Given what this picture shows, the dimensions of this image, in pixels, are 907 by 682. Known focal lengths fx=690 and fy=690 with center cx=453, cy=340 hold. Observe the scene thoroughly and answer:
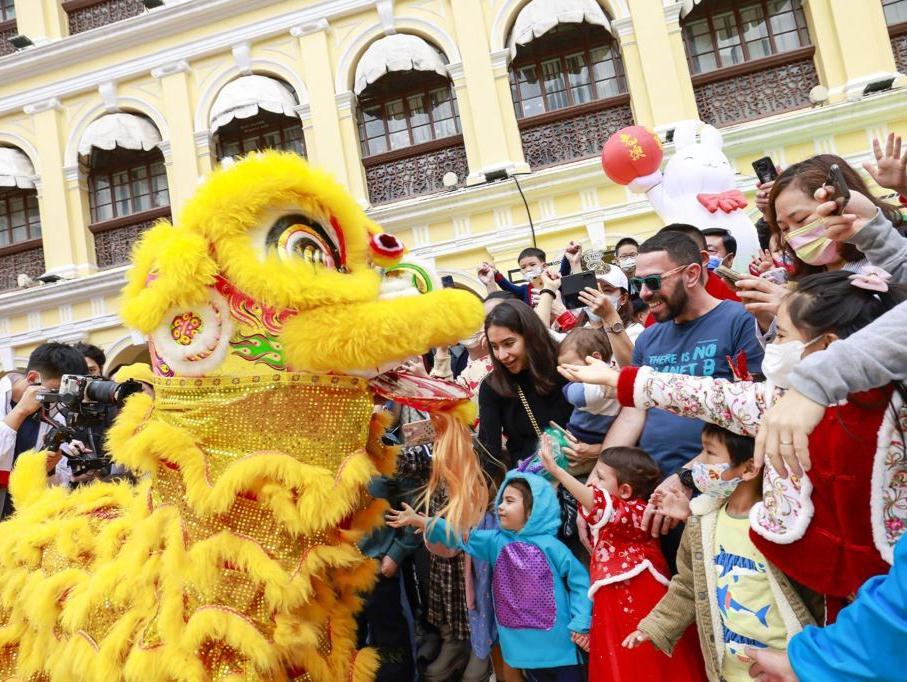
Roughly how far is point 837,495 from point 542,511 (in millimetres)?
1325

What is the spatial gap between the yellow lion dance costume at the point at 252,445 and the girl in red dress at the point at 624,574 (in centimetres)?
79

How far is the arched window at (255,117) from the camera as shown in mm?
9961

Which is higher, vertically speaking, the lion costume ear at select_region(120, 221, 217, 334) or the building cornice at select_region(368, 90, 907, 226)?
the building cornice at select_region(368, 90, 907, 226)

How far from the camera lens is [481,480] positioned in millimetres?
1814

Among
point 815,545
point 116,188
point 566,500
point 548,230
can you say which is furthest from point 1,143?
point 815,545

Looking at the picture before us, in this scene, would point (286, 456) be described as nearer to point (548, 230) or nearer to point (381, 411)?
point (381, 411)

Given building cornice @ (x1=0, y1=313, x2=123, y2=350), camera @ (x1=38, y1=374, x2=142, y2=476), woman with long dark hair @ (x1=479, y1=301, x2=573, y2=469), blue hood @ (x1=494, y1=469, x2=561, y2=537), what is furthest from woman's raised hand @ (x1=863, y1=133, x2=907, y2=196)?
building cornice @ (x1=0, y1=313, x2=123, y2=350)

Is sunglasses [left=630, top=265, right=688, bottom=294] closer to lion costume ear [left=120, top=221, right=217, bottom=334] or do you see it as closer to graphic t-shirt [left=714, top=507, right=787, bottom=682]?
graphic t-shirt [left=714, top=507, right=787, bottom=682]

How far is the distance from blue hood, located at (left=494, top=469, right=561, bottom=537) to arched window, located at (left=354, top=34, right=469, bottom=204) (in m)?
7.84

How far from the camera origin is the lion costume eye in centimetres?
163

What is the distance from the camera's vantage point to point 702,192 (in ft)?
16.2

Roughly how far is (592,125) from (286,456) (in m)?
9.11

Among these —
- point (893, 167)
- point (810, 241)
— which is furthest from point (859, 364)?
point (893, 167)

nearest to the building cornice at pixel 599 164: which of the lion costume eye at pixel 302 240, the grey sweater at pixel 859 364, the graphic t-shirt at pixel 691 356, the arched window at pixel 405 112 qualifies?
the arched window at pixel 405 112
